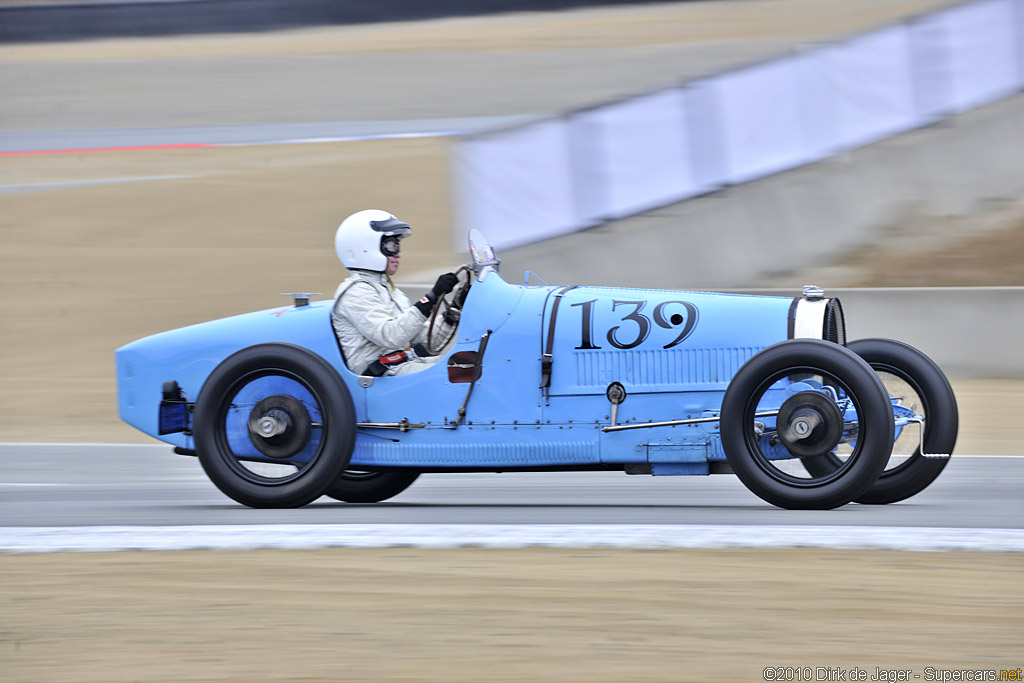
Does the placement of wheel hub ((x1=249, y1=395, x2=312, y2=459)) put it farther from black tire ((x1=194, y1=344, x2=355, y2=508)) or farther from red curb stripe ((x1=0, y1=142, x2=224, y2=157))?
red curb stripe ((x1=0, y1=142, x2=224, y2=157))

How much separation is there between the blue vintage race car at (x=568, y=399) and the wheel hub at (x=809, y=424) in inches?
1.5

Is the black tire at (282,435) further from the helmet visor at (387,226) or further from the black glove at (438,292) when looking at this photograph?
the helmet visor at (387,226)

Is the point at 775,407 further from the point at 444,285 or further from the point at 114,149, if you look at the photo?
the point at 114,149

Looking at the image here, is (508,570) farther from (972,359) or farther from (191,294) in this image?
(191,294)

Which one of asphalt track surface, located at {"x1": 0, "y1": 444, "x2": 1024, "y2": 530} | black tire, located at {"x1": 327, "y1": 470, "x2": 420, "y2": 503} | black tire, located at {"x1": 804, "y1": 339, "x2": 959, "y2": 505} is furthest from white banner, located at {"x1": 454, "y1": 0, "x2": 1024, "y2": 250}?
black tire, located at {"x1": 804, "y1": 339, "x2": 959, "y2": 505}

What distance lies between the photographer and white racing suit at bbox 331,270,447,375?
23.5 ft

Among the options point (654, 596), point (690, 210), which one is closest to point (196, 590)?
point (654, 596)

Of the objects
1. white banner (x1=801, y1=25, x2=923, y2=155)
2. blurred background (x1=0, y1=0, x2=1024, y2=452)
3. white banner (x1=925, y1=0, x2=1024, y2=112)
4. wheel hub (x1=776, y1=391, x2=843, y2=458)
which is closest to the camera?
wheel hub (x1=776, y1=391, x2=843, y2=458)

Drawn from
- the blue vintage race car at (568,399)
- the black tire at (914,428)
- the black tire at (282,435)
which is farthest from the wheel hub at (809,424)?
the black tire at (282,435)

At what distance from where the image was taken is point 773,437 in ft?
22.0

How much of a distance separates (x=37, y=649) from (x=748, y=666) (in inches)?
90.6

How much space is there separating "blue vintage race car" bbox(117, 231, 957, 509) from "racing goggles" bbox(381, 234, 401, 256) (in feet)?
1.43

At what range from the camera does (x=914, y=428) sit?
284 inches

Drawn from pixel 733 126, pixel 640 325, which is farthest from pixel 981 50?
pixel 640 325
